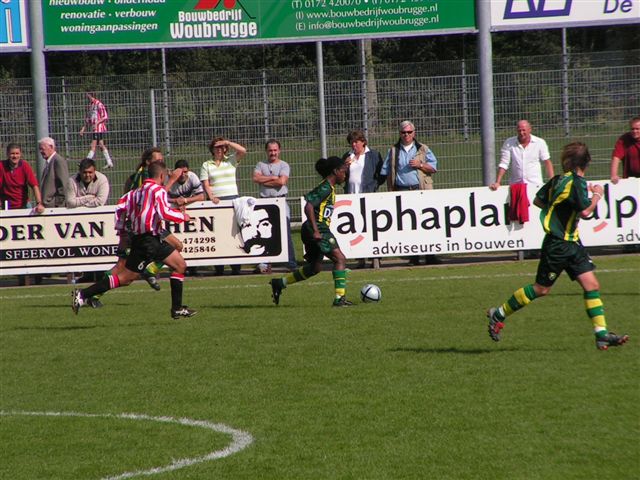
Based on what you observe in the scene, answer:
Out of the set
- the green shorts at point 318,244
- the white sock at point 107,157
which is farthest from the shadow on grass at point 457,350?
the white sock at point 107,157

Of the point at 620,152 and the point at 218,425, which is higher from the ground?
the point at 620,152

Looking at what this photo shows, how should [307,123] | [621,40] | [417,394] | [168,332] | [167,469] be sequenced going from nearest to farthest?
1. [167,469]
2. [417,394]
3. [168,332]
4. [307,123]
5. [621,40]

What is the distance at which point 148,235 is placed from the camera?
12742 mm

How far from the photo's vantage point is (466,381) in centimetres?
899

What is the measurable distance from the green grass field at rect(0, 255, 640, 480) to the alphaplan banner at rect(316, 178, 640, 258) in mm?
2636

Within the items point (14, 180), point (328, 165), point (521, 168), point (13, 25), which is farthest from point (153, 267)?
point (13, 25)

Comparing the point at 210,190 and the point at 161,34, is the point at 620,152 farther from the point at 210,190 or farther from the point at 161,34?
the point at 161,34

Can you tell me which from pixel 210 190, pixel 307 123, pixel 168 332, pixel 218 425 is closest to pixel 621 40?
pixel 307 123

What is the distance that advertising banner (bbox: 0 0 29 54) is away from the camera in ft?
62.1

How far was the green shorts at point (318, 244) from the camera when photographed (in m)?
13.5

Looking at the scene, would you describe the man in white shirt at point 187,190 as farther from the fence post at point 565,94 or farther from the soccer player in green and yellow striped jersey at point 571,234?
the soccer player in green and yellow striped jersey at point 571,234

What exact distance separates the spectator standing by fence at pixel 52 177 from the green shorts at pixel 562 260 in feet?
29.2

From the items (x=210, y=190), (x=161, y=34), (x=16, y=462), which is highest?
(x=161, y=34)

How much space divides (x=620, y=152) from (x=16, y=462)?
11893 millimetres
